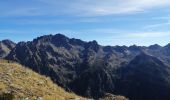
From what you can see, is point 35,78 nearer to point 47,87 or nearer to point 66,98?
point 47,87

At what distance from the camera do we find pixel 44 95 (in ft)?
128

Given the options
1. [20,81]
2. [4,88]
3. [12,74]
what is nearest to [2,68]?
[12,74]

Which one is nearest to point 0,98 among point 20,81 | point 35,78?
point 20,81

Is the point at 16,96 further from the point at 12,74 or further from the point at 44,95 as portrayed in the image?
the point at 12,74

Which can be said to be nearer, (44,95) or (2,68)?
(44,95)

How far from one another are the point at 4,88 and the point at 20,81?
4.42 m

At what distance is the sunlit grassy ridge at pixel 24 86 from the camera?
37.8 metres

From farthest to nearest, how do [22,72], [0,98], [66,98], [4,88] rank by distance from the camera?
[22,72]
[66,98]
[4,88]
[0,98]

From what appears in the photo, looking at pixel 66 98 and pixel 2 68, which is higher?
pixel 2 68

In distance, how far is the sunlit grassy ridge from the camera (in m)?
37.8

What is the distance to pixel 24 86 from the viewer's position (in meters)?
41.2

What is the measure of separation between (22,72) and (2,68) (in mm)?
2889

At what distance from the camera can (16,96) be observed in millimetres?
36219

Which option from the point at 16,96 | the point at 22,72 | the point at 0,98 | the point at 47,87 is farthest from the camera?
the point at 22,72
